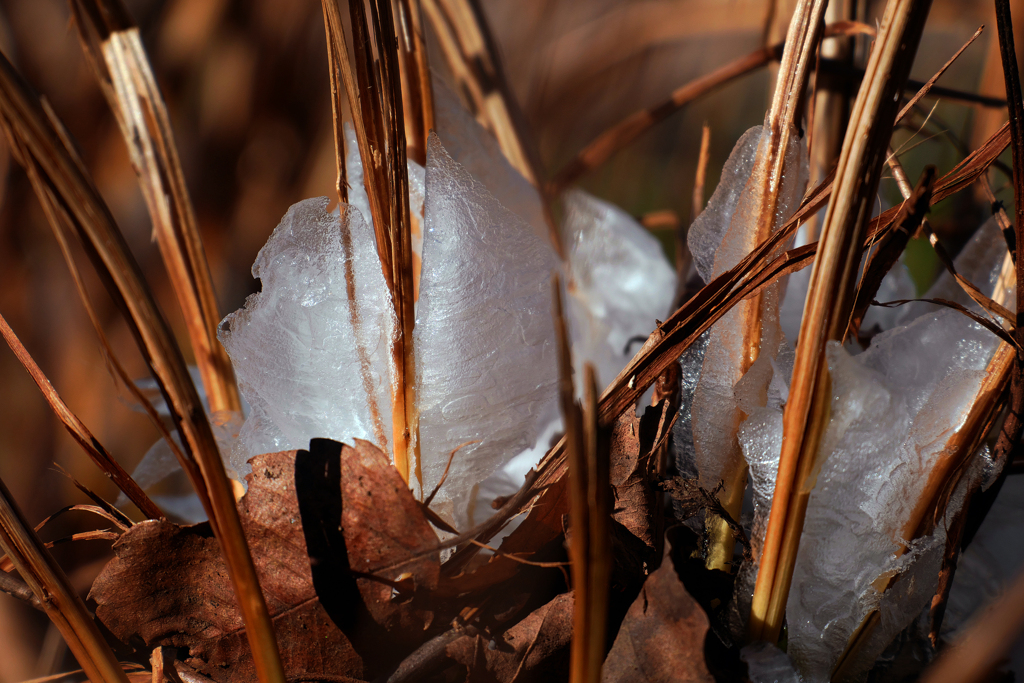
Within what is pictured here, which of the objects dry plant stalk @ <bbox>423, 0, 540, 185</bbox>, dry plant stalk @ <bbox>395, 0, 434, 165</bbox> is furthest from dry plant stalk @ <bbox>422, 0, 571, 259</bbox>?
dry plant stalk @ <bbox>395, 0, 434, 165</bbox>

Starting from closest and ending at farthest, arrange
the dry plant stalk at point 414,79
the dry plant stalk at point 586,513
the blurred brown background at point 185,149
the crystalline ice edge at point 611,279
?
the dry plant stalk at point 586,513 → the dry plant stalk at point 414,79 → the crystalline ice edge at point 611,279 → the blurred brown background at point 185,149

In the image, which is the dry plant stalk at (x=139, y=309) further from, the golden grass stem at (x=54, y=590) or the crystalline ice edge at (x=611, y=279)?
the crystalline ice edge at (x=611, y=279)

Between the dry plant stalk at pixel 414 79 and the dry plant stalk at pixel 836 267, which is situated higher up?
the dry plant stalk at pixel 414 79

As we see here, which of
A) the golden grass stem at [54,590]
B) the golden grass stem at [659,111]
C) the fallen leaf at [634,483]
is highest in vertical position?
the golden grass stem at [659,111]

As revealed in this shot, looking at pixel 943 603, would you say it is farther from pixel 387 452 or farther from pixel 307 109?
pixel 307 109

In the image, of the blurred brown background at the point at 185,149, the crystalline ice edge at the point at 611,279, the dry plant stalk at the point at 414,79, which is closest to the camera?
the dry plant stalk at the point at 414,79

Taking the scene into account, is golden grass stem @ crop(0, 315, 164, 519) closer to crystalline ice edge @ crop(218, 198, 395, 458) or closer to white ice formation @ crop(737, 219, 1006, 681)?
crystalline ice edge @ crop(218, 198, 395, 458)

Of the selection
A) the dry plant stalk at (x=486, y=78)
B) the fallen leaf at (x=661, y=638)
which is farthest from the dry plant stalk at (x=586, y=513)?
the dry plant stalk at (x=486, y=78)

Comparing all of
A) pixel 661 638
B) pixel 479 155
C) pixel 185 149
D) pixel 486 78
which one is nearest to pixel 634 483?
pixel 661 638
